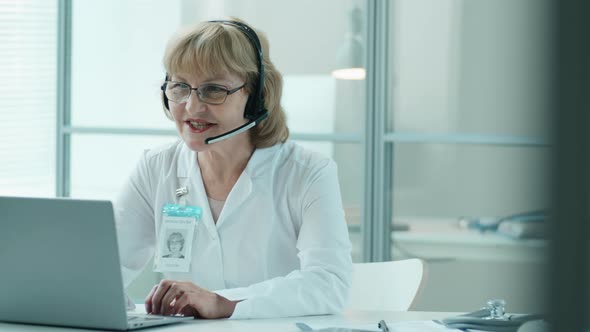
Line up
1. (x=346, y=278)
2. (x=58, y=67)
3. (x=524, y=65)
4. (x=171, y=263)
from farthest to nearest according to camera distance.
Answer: (x=58, y=67), (x=171, y=263), (x=346, y=278), (x=524, y=65)

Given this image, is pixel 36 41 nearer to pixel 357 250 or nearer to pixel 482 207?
pixel 357 250

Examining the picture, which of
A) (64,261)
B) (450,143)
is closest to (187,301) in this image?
(64,261)

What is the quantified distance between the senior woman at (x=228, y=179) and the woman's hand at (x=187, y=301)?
35 centimetres

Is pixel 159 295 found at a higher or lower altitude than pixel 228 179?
lower

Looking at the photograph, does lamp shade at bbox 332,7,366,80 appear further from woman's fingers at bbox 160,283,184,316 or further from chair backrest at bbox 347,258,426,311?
woman's fingers at bbox 160,283,184,316

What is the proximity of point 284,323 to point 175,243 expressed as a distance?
0.51 metres

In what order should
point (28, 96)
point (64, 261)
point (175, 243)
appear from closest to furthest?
1. point (64, 261)
2. point (175, 243)
3. point (28, 96)

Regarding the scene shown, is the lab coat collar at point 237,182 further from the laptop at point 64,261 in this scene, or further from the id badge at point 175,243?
the laptop at point 64,261

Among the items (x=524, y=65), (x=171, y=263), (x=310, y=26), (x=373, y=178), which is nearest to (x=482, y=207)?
(x=373, y=178)

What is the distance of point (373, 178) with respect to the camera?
367 centimetres

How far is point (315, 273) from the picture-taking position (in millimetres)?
1713

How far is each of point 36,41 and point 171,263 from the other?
9.29ft

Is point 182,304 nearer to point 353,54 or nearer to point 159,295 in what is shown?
point 159,295

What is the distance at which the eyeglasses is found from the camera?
1982mm
